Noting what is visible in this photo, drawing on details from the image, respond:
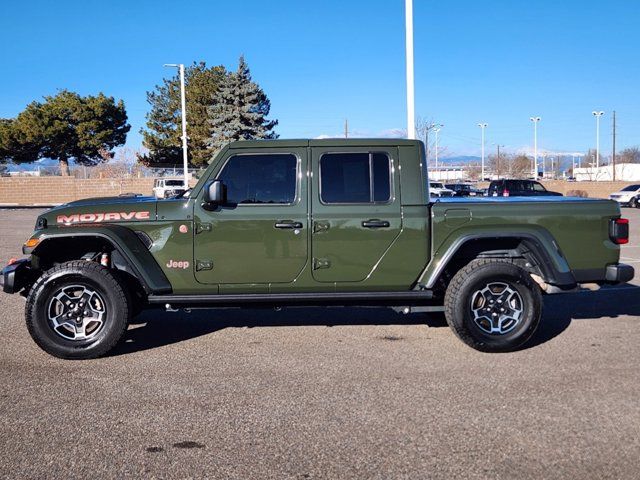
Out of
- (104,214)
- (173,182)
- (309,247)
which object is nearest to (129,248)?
(104,214)

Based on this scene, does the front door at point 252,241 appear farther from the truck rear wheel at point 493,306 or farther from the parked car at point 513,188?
the parked car at point 513,188

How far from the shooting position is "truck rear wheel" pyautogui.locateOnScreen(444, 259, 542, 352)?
20.0ft

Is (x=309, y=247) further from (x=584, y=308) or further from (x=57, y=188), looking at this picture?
(x=57, y=188)

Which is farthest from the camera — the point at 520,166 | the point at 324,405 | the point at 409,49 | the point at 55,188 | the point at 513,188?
the point at 520,166

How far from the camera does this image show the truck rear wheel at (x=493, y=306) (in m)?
6.10

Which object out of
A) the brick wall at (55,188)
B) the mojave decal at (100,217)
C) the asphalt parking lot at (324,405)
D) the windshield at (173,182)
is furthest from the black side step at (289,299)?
the brick wall at (55,188)

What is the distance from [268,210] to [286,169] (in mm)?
442

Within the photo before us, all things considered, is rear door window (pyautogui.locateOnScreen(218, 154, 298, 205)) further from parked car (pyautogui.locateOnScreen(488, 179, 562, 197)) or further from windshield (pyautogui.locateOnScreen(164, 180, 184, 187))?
windshield (pyautogui.locateOnScreen(164, 180, 184, 187))

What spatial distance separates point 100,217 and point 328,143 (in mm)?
2230

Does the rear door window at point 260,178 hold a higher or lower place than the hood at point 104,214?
higher

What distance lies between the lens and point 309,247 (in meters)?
6.08

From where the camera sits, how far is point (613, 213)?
20.6ft

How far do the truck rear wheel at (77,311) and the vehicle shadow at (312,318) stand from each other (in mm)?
586

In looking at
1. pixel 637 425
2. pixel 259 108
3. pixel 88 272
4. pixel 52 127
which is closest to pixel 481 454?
pixel 637 425
